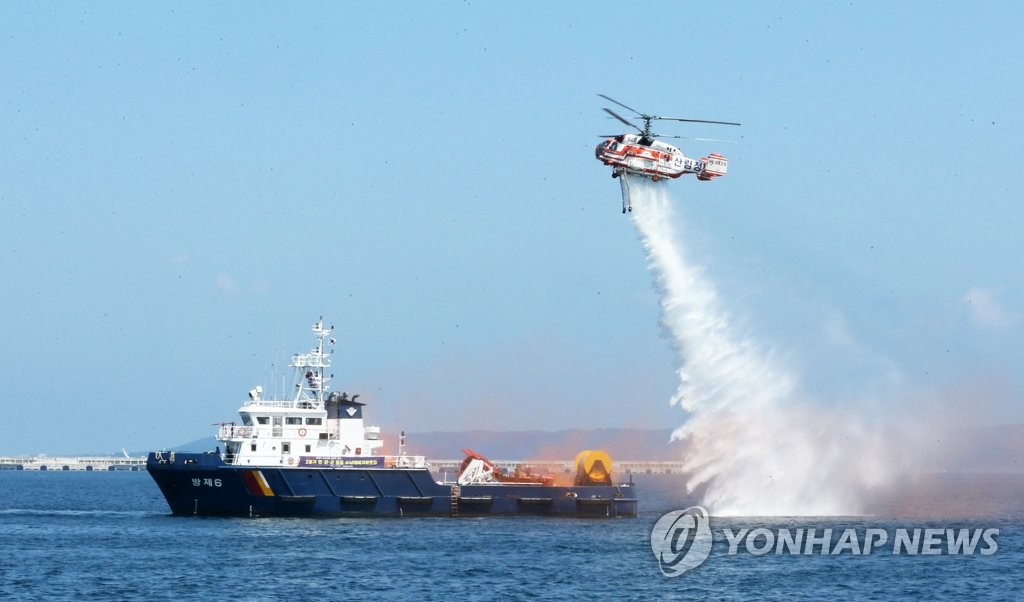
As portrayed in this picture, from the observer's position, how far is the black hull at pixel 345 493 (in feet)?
200

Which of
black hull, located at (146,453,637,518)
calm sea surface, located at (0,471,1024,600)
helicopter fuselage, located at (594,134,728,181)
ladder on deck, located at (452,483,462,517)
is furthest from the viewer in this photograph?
ladder on deck, located at (452,483,462,517)

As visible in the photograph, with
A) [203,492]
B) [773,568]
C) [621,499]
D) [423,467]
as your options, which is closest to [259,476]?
[203,492]

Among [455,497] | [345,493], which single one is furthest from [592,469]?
[345,493]

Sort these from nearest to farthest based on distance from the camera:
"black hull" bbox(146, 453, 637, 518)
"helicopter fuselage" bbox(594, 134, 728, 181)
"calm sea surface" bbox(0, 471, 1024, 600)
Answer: "calm sea surface" bbox(0, 471, 1024, 600)
"helicopter fuselage" bbox(594, 134, 728, 181)
"black hull" bbox(146, 453, 637, 518)

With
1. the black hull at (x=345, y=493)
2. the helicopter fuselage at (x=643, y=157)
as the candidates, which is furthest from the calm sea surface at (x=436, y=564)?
the helicopter fuselage at (x=643, y=157)

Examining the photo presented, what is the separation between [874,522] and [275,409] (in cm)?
3020

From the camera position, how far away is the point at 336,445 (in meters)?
63.0

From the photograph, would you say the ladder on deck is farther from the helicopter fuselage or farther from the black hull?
the helicopter fuselage

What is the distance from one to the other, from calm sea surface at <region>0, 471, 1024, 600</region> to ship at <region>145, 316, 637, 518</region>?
0.91m

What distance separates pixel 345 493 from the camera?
61781 millimetres

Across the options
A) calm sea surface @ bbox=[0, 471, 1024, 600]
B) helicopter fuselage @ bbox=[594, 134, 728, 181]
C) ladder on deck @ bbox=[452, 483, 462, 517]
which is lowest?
calm sea surface @ bbox=[0, 471, 1024, 600]

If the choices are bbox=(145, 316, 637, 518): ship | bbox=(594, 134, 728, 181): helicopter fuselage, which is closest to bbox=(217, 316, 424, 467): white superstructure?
bbox=(145, 316, 637, 518): ship

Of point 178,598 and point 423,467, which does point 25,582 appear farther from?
point 423,467

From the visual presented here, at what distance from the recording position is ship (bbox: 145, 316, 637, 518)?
61281mm
